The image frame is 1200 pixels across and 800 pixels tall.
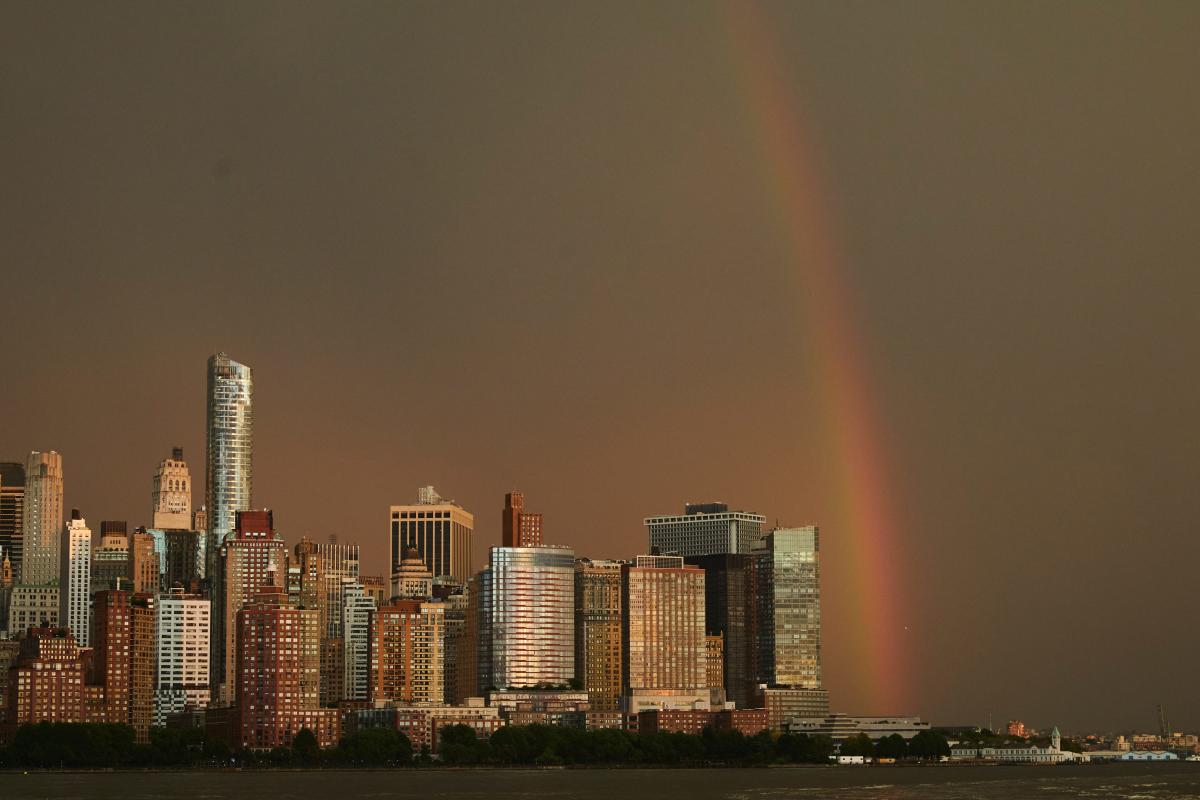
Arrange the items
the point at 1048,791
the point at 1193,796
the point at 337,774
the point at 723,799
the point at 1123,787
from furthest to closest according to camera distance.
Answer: the point at 337,774 → the point at 1123,787 → the point at 1048,791 → the point at 1193,796 → the point at 723,799

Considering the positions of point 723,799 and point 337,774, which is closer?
point 723,799

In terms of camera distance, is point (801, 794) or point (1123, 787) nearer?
point (801, 794)

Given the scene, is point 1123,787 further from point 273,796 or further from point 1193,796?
point 273,796

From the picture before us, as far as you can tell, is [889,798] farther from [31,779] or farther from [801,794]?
[31,779]

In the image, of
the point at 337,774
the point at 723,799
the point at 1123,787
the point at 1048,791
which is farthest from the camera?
the point at 337,774

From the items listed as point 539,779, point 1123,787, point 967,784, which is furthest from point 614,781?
point 1123,787

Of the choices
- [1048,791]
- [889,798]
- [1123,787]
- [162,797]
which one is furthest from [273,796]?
[1123,787]
